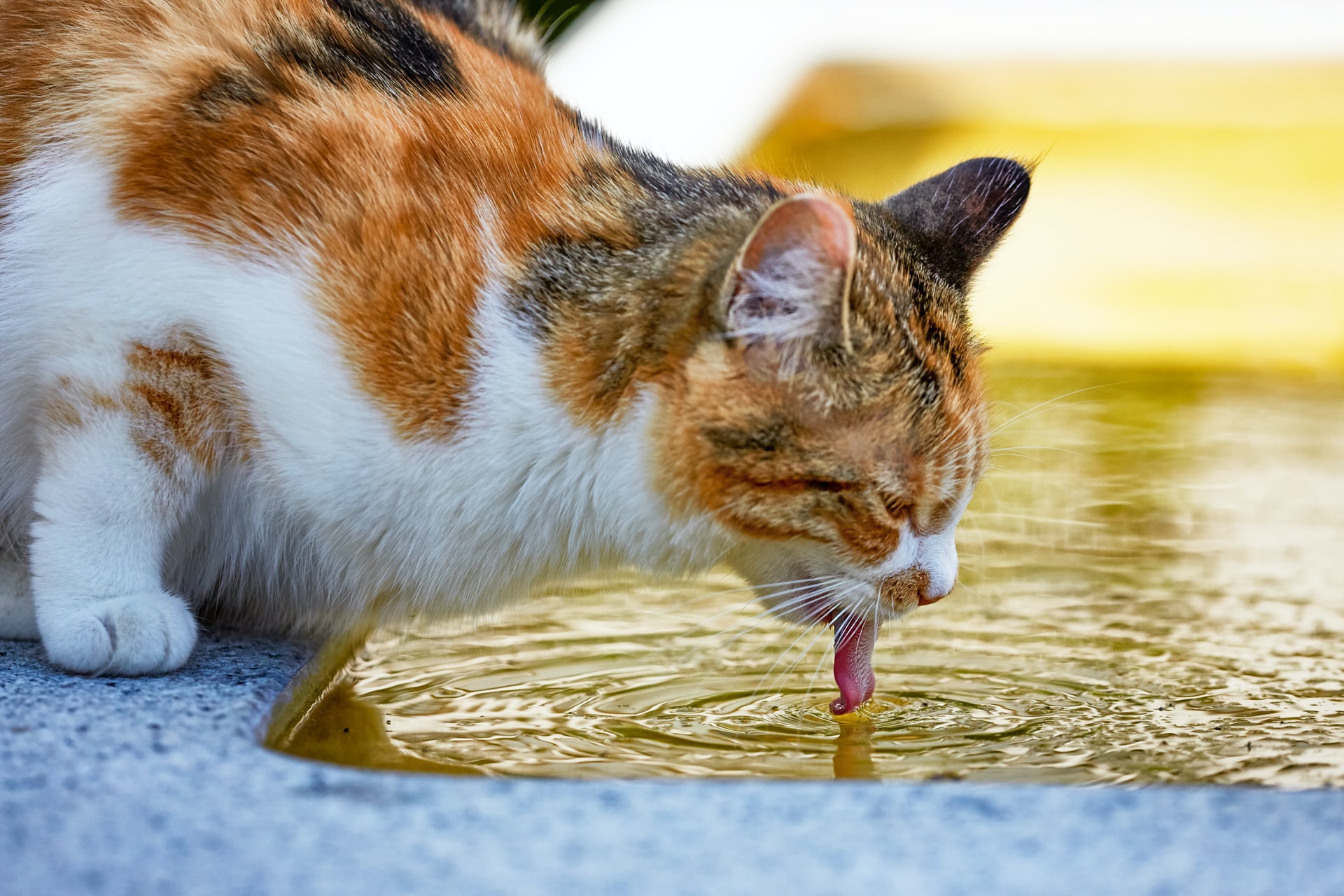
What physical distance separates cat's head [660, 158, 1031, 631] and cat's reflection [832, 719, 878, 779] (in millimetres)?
152

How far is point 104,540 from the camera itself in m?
1.87

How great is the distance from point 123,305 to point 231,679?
48 centimetres

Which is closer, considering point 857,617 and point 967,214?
point 857,617

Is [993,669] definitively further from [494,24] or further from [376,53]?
[494,24]

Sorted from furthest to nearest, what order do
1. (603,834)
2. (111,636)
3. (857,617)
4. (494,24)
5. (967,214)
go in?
(494,24), (967,214), (857,617), (111,636), (603,834)

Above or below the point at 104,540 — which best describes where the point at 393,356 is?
above

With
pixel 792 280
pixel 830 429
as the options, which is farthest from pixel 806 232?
pixel 830 429

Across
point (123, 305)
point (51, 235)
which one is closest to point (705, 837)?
point (123, 305)

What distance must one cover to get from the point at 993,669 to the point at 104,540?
1288 millimetres

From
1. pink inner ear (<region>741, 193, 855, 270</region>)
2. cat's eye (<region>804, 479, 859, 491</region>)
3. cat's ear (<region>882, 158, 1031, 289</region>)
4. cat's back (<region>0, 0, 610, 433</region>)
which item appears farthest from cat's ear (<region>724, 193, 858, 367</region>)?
cat's ear (<region>882, 158, 1031, 289</region>)

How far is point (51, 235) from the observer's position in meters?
1.93

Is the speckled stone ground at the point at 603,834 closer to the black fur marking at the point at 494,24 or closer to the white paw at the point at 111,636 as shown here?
the white paw at the point at 111,636

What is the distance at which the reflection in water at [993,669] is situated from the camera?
6.15ft

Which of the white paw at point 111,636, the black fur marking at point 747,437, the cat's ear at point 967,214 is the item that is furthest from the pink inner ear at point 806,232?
the white paw at point 111,636
